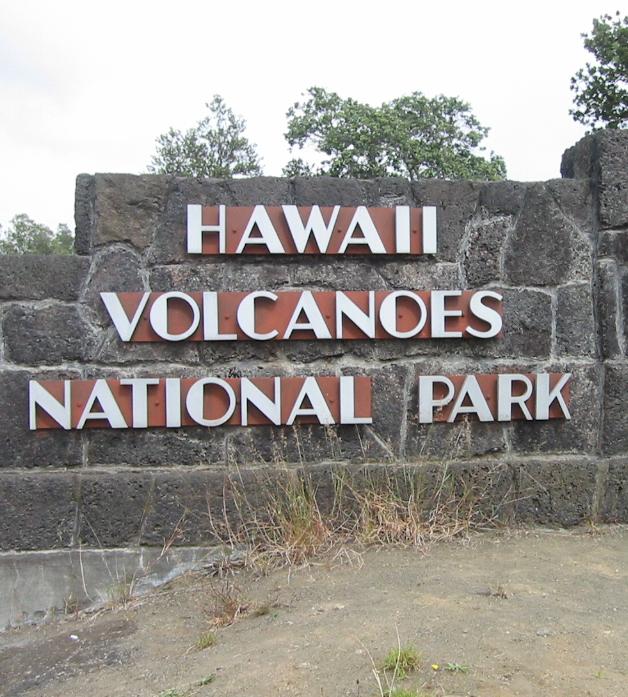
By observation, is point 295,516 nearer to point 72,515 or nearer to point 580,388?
point 72,515

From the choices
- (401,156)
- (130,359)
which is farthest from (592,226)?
(401,156)

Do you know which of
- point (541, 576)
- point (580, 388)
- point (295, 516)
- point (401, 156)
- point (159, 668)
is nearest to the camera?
point (159, 668)

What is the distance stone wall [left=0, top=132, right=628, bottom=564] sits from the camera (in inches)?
135

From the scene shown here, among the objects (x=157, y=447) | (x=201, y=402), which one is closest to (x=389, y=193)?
(x=201, y=402)

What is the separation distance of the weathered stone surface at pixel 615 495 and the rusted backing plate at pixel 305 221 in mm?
1503

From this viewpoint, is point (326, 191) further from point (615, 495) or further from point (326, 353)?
point (615, 495)

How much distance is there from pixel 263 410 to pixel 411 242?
1130 millimetres

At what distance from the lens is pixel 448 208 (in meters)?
3.60

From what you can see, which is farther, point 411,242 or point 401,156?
point 401,156

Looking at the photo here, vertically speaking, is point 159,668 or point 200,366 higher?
point 200,366

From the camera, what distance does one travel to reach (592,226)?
3639 mm

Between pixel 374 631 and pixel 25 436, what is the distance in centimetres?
197

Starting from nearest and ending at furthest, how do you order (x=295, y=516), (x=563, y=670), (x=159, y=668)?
(x=563, y=670), (x=159, y=668), (x=295, y=516)

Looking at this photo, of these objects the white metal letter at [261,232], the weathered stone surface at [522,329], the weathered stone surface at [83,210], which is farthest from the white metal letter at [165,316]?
the weathered stone surface at [522,329]
